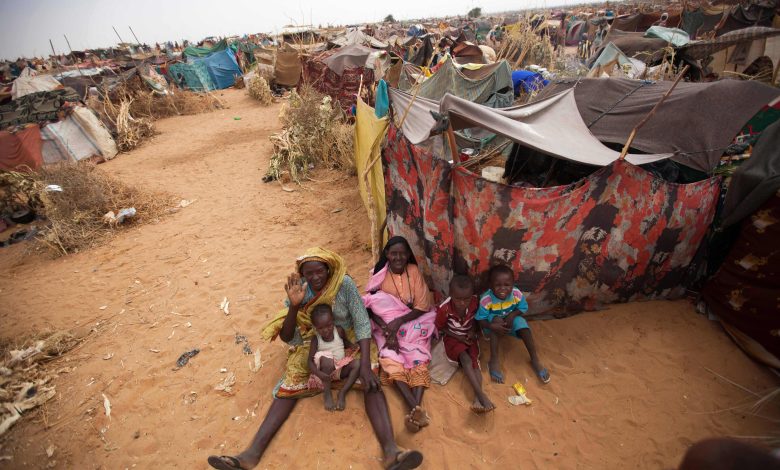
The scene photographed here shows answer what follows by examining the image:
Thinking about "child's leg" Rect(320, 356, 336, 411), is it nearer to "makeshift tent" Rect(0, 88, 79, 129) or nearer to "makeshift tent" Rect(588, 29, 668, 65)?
"makeshift tent" Rect(0, 88, 79, 129)

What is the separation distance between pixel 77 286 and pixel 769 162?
6.77m

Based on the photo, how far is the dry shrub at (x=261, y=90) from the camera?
12.7m

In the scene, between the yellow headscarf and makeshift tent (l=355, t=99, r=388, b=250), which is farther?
makeshift tent (l=355, t=99, r=388, b=250)

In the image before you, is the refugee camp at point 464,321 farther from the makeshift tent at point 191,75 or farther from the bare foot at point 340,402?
the makeshift tent at point 191,75

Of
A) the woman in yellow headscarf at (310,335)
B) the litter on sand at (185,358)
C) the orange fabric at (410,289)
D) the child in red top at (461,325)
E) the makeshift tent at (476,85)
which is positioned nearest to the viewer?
the woman in yellow headscarf at (310,335)

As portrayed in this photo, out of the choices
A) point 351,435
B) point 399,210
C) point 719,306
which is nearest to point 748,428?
point 719,306

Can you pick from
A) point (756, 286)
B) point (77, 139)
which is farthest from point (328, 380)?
point (77, 139)

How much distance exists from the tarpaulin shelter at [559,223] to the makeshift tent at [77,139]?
8923mm

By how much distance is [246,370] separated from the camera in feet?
9.32

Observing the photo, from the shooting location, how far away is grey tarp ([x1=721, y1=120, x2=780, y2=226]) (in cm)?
237

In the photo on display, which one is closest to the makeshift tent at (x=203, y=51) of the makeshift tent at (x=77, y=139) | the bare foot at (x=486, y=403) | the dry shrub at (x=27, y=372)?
the makeshift tent at (x=77, y=139)

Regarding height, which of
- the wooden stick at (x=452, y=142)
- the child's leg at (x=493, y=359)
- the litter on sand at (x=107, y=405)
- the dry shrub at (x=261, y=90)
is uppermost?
the wooden stick at (x=452, y=142)

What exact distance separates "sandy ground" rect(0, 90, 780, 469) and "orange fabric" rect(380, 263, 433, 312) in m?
0.65

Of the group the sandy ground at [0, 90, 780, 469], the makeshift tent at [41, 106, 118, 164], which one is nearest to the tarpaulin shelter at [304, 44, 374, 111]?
the makeshift tent at [41, 106, 118, 164]
